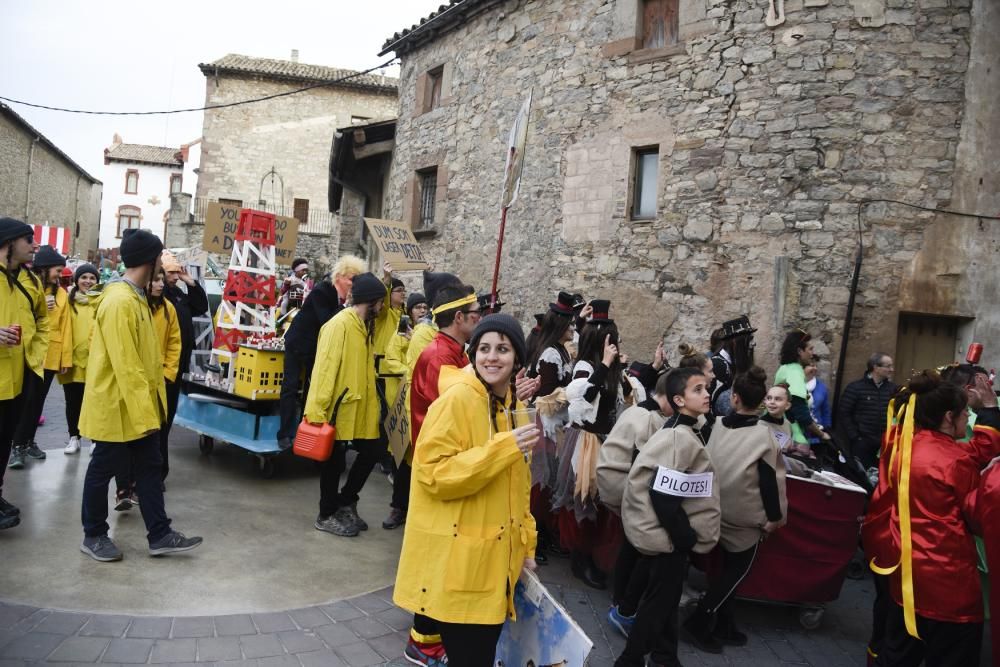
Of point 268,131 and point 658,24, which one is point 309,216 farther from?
point 658,24

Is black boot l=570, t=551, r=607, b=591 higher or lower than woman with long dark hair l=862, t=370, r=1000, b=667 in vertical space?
lower

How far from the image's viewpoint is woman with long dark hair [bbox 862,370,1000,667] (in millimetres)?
3223

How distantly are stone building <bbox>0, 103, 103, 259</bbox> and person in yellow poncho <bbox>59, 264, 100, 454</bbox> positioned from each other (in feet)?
84.9

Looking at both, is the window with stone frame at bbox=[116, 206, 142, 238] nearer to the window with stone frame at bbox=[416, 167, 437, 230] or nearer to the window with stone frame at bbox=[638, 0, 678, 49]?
the window with stone frame at bbox=[416, 167, 437, 230]

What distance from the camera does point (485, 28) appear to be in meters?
12.7

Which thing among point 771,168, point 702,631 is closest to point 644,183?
point 771,168

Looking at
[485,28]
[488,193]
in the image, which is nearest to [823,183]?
[488,193]

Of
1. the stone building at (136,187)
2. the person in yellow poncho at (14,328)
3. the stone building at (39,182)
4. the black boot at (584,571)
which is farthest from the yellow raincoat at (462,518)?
the stone building at (136,187)

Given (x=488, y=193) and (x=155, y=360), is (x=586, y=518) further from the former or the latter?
(x=488, y=193)

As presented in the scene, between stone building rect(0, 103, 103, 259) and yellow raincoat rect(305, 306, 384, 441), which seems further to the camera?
stone building rect(0, 103, 103, 259)

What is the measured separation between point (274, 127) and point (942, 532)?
1282 inches

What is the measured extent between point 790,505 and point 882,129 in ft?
19.0

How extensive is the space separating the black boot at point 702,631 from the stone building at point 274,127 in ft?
93.6

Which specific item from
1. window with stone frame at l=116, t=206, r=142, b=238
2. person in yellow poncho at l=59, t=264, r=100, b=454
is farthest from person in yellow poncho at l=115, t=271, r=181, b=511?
window with stone frame at l=116, t=206, r=142, b=238
